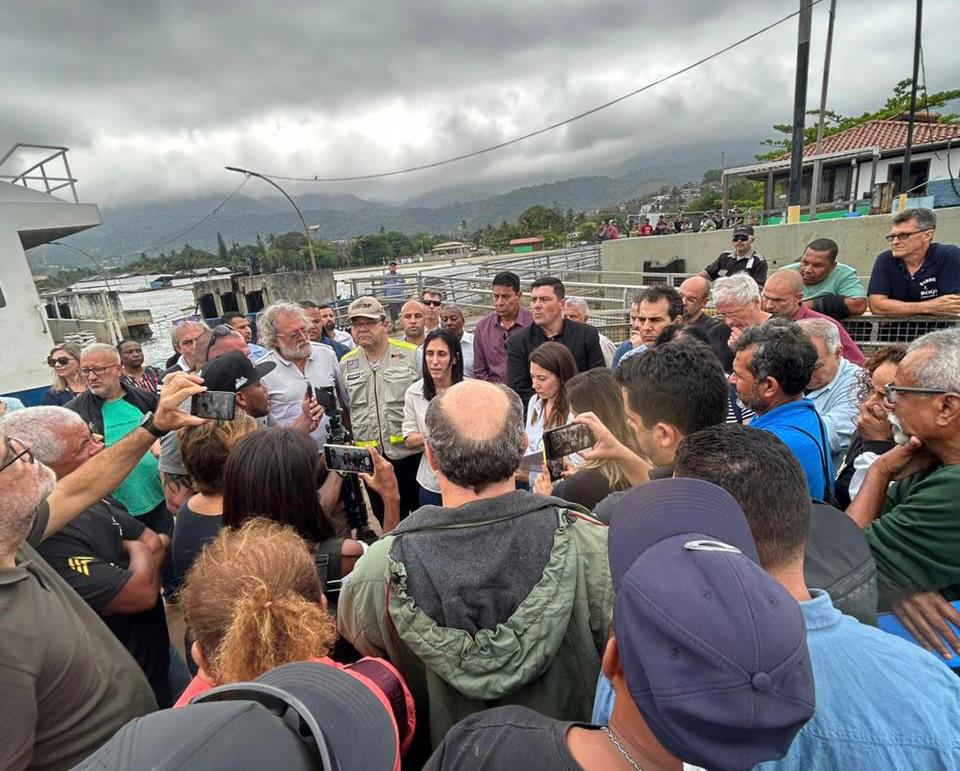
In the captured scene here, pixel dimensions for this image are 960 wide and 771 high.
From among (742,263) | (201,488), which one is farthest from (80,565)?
(742,263)

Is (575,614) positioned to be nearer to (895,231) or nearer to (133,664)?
(133,664)

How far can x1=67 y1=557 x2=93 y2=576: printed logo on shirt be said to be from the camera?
187 centimetres

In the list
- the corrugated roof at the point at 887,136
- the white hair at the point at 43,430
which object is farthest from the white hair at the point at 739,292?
the corrugated roof at the point at 887,136

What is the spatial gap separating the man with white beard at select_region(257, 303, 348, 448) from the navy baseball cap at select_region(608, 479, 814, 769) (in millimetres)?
3548

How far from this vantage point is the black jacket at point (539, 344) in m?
4.30

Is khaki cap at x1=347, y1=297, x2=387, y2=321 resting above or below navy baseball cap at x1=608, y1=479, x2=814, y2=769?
above

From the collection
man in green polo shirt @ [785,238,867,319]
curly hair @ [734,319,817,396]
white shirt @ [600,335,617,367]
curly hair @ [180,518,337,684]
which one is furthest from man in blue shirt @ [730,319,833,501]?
man in green polo shirt @ [785,238,867,319]

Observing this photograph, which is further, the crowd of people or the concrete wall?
the concrete wall

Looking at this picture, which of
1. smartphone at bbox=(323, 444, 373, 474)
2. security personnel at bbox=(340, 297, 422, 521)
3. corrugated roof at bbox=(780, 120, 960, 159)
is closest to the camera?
smartphone at bbox=(323, 444, 373, 474)

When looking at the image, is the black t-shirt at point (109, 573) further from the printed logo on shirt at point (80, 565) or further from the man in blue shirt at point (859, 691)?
the man in blue shirt at point (859, 691)

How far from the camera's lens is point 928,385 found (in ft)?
5.57

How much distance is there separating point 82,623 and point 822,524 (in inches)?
94.9

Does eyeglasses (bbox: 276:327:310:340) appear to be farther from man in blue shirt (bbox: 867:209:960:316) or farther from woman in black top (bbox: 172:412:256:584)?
man in blue shirt (bbox: 867:209:960:316)

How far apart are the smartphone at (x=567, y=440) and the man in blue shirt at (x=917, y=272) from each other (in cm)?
357
